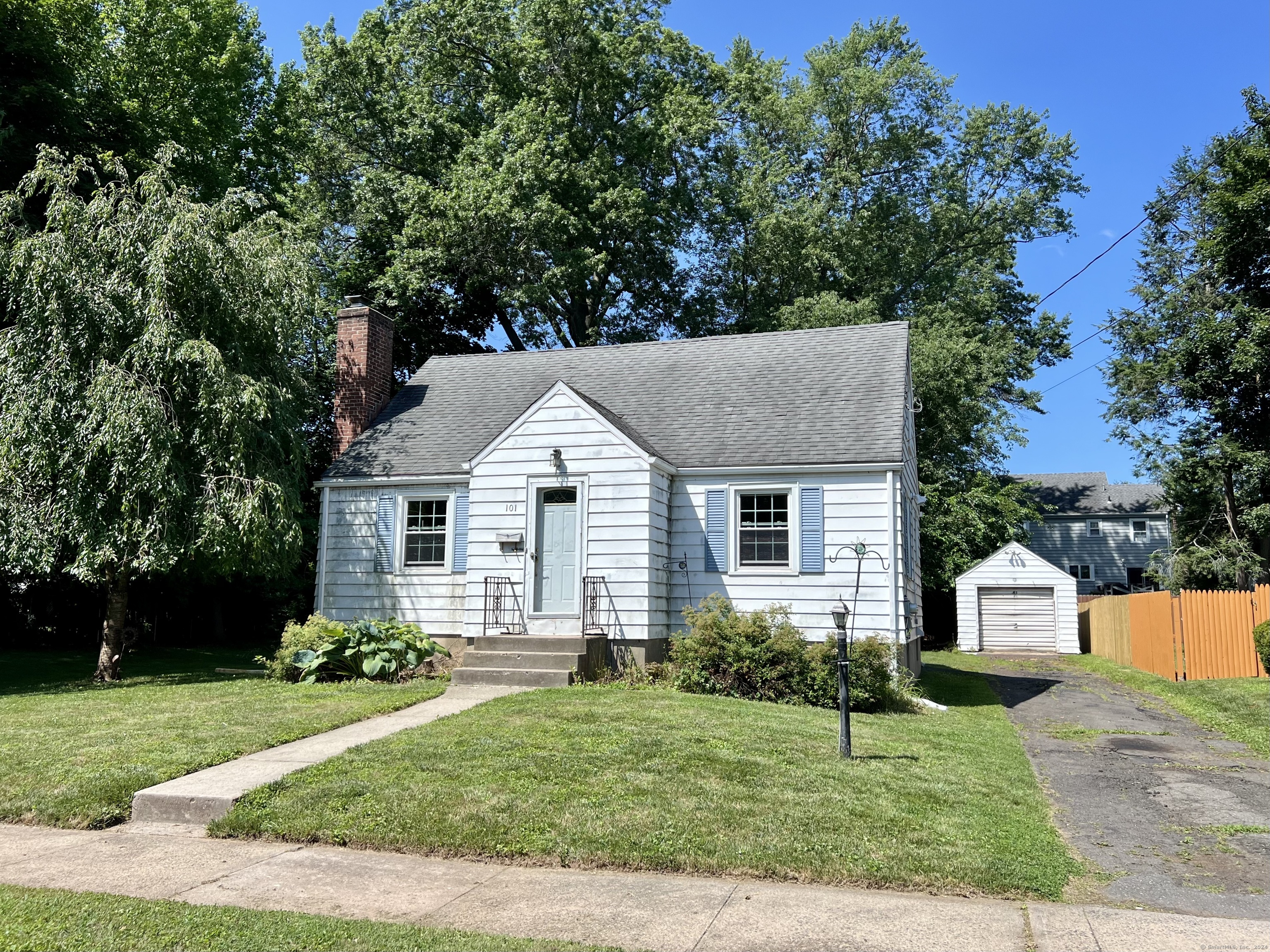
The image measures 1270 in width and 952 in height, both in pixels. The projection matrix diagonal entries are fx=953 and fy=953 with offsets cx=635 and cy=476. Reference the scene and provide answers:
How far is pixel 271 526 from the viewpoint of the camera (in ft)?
52.3

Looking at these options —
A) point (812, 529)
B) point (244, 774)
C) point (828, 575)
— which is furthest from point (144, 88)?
point (244, 774)

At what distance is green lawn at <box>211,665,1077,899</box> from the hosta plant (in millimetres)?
4219

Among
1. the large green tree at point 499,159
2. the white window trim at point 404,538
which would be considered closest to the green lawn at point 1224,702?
the white window trim at point 404,538

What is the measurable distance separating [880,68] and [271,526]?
31.3m

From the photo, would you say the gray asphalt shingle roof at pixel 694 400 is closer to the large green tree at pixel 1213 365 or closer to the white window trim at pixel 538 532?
the white window trim at pixel 538 532

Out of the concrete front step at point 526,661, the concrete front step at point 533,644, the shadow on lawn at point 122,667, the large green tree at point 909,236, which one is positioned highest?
the large green tree at point 909,236

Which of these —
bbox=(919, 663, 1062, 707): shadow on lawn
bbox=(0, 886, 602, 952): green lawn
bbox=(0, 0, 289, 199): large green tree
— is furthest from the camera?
bbox=(0, 0, 289, 199): large green tree

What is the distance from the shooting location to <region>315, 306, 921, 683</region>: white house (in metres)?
14.8

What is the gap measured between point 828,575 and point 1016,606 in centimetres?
1694

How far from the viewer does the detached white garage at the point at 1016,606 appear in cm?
2884

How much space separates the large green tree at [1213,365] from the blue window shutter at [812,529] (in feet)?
55.4

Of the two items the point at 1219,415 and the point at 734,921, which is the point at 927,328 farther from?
the point at 734,921

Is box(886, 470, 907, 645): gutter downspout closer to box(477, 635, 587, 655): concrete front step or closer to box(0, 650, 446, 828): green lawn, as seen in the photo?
box(477, 635, 587, 655): concrete front step

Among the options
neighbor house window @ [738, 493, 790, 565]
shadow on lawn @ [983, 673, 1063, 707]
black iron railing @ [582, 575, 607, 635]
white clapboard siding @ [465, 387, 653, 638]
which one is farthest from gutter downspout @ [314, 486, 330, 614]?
shadow on lawn @ [983, 673, 1063, 707]
